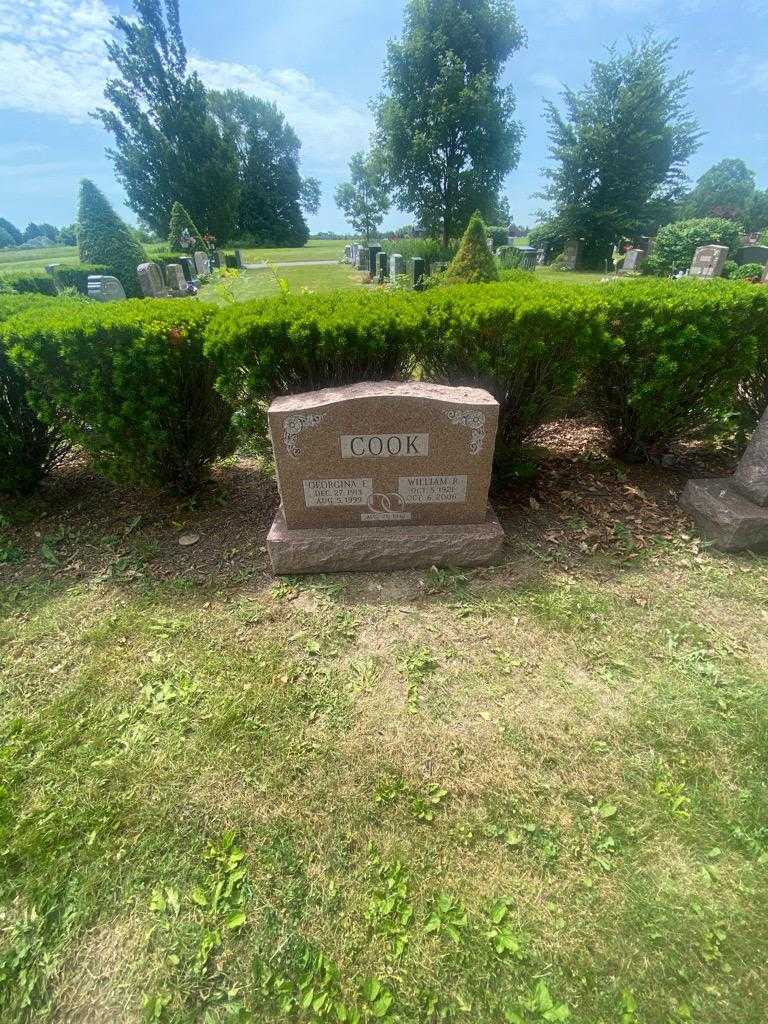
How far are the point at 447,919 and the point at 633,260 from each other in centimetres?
3013

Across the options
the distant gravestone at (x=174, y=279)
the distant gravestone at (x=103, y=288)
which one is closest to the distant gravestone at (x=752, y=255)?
the distant gravestone at (x=174, y=279)

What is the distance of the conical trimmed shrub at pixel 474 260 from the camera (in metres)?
10.5

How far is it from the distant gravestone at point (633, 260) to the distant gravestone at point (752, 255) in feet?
18.1

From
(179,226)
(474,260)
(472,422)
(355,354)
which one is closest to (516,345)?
(472,422)

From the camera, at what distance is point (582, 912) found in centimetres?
175

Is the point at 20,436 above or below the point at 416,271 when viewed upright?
below

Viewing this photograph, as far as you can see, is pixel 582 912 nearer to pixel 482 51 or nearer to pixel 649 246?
pixel 649 246

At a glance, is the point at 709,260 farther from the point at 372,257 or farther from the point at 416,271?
the point at 372,257

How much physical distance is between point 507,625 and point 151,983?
2.24 m

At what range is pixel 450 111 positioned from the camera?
88.8 feet

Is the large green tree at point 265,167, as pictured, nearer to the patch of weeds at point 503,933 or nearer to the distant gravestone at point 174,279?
the distant gravestone at point 174,279

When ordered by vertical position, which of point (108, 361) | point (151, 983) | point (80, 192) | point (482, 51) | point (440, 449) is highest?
point (482, 51)

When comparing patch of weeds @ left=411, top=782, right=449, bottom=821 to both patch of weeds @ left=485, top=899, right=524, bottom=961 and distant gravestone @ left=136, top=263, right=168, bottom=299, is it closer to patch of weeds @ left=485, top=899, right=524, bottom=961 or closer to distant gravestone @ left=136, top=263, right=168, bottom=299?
patch of weeds @ left=485, top=899, right=524, bottom=961

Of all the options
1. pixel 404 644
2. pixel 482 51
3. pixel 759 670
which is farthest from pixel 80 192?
pixel 482 51
